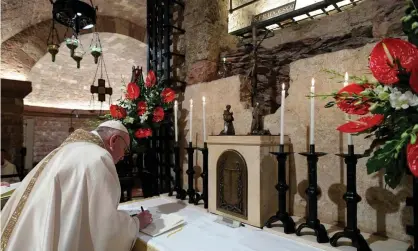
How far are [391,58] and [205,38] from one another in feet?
5.80

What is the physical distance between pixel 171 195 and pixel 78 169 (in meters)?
1.11

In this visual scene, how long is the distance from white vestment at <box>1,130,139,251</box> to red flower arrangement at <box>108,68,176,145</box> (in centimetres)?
82

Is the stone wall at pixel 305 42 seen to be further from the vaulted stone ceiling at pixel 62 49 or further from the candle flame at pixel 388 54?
the vaulted stone ceiling at pixel 62 49

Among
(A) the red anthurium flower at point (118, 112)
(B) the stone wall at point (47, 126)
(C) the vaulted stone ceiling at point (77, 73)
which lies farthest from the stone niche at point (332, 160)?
(B) the stone wall at point (47, 126)

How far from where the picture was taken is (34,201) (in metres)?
1.19

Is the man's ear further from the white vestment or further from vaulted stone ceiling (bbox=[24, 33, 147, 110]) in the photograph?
vaulted stone ceiling (bbox=[24, 33, 147, 110])

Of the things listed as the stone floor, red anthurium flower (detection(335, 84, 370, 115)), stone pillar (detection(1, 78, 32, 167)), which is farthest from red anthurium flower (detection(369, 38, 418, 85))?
stone pillar (detection(1, 78, 32, 167))

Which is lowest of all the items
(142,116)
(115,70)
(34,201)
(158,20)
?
(34,201)

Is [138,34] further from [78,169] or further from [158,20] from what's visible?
[78,169]

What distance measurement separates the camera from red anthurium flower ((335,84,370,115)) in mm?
983

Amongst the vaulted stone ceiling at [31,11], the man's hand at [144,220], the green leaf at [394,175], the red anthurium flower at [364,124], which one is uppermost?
the vaulted stone ceiling at [31,11]

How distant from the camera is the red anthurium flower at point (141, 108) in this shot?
2.14 metres

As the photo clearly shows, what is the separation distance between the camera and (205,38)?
2383mm

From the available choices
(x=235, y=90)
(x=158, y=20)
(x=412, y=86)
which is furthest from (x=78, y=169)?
(x=158, y=20)
